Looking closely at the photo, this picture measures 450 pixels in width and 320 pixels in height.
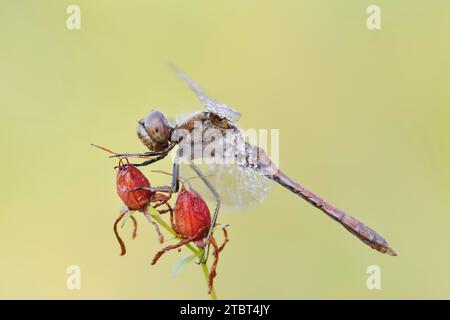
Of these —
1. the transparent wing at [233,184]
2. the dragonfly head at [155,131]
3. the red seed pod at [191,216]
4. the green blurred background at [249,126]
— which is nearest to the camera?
the red seed pod at [191,216]

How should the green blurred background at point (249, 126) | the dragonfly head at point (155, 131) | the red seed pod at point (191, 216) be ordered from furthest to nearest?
the green blurred background at point (249, 126) → the dragonfly head at point (155, 131) → the red seed pod at point (191, 216)

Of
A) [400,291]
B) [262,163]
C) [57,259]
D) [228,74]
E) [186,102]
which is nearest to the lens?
[262,163]

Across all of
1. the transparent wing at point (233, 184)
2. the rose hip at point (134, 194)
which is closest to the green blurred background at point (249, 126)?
the transparent wing at point (233, 184)

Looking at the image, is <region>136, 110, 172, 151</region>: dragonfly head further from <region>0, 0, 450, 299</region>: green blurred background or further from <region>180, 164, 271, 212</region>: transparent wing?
<region>0, 0, 450, 299</region>: green blurred background

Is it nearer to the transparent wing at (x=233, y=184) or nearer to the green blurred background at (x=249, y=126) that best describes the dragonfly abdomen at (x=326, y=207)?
the transparent wing at (x=233, y=184)

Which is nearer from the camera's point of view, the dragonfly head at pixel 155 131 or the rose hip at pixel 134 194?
the rose hip at pixel 134 194

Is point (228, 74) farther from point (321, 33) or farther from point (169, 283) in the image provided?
point (169, 283)

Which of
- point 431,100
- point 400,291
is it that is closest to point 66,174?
point 400,291
